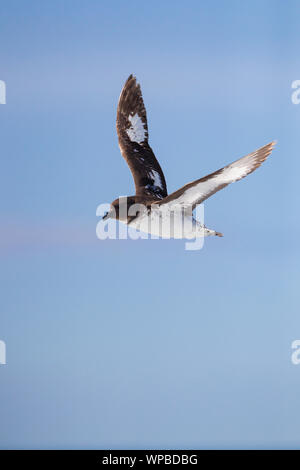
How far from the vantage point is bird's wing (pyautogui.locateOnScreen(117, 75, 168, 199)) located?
1466 centimetres

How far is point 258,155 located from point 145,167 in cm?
491

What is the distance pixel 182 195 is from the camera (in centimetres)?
1058

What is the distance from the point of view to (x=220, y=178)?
10266 mm

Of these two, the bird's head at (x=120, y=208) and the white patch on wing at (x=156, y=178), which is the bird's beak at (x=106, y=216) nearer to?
the bird's head at (x=120, y=208)

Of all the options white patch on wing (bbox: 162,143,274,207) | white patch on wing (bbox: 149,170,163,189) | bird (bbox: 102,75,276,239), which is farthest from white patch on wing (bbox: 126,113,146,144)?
white patch on wing (bbox: 162,143,274,207)

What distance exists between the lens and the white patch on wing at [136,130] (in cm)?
1550

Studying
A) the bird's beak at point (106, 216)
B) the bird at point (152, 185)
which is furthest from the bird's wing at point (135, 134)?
the bird's beak at point (106, 216)

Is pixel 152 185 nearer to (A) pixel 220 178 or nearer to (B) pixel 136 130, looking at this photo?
(B) pixel 136 130

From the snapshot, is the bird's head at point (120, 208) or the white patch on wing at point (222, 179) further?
the bird's head at point (120, 208)

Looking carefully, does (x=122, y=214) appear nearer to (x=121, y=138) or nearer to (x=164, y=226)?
(x=164, y=226)

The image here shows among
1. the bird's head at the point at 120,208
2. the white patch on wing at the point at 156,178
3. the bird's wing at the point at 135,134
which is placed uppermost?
the bird's wing at the point at 135,134

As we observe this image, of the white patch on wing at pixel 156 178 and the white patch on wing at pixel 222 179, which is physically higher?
the white patch on wing at pixel 156 178

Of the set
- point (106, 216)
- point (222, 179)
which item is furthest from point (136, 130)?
point (222, 179)
